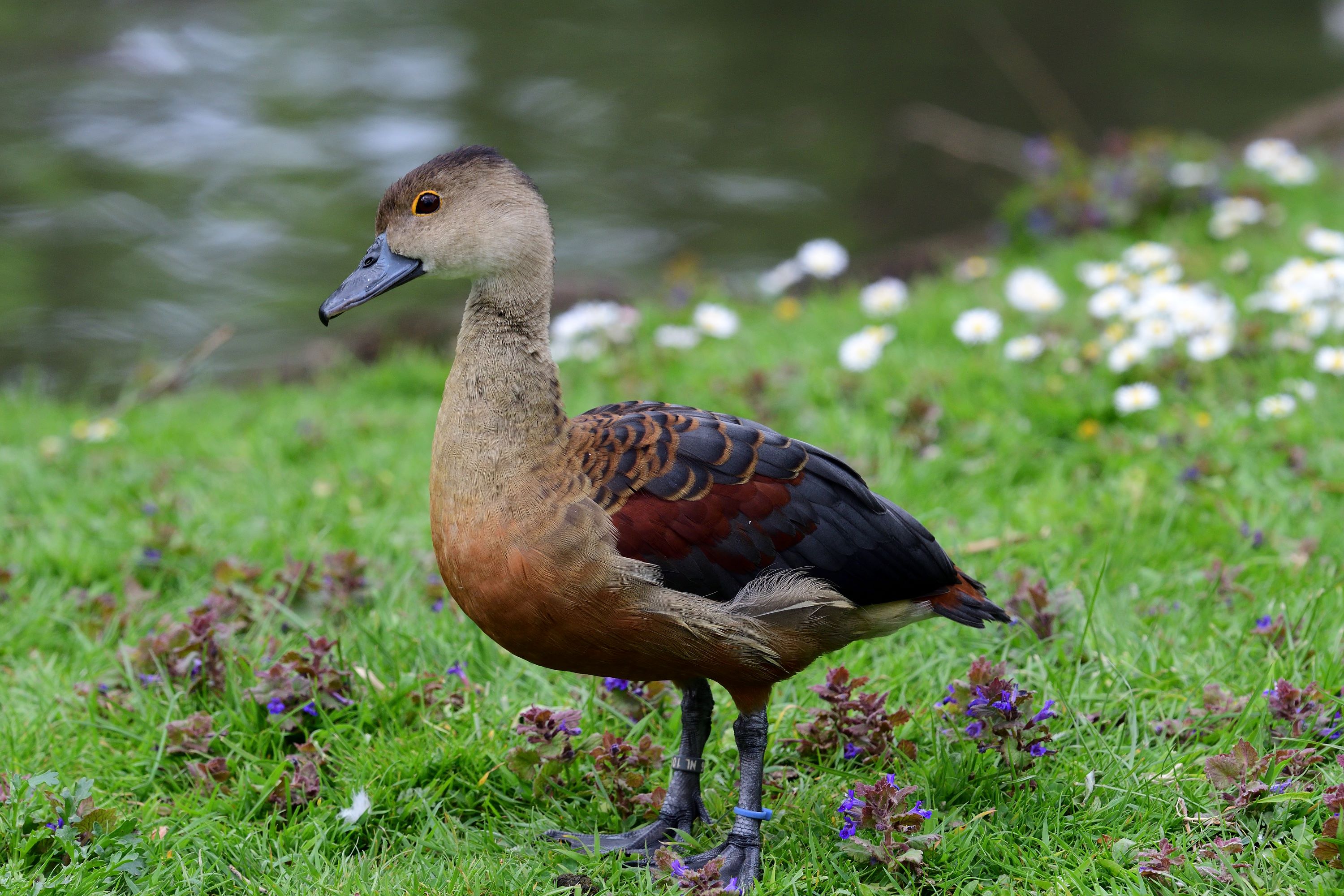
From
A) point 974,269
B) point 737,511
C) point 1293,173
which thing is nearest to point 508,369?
point 737,511

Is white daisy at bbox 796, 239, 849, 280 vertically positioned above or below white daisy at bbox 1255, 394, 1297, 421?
below

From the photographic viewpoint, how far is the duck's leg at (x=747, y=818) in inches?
111

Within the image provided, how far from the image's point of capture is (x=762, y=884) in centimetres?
278

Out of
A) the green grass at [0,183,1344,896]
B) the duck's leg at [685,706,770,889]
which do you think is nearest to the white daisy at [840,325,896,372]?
the green grass at [0,183,1344,896]

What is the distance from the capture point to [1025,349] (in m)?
5.32

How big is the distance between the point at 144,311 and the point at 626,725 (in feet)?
21.4

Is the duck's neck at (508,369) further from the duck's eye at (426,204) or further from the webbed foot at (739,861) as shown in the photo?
the webbed foot at (739,861)

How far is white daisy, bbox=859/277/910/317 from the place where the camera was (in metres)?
6.29

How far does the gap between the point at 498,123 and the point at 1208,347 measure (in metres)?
8.30

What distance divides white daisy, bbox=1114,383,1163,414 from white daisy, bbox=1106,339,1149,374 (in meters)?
0.16

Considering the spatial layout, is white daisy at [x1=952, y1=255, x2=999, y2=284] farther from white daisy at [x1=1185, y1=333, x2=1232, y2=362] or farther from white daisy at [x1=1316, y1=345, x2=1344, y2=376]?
white daisy at [x1=1316, y1=345, x2=1344, y2=376]

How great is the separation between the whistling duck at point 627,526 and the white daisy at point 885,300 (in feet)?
10.8

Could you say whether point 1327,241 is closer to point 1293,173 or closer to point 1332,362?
point 1332,362

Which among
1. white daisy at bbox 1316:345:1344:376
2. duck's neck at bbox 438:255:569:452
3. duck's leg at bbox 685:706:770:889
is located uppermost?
duck's neck at bbox 438:255:569:452
